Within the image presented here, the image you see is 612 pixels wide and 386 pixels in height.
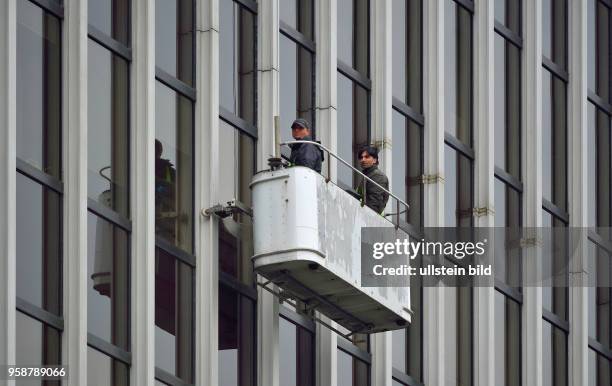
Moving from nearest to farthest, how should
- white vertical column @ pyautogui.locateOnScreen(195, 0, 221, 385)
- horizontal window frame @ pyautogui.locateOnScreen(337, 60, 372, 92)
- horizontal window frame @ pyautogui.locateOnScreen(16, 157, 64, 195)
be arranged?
horizontal window frame @ pyautogui.locateOnScreen(16, 157, 64, 195)
white vertical column @ pyautogui.locateOnScreen(195, 0, 221, 385)
horizontal window frame @ pyautogui.locateOnScreen(337, 60, 372, 92)

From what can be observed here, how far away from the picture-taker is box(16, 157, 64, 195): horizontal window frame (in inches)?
1398

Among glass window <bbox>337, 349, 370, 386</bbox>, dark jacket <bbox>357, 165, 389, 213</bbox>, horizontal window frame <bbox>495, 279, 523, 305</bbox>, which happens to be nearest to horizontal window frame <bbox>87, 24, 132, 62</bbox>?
dark jacket <bbox>357, 165, 389, 213</bbox>

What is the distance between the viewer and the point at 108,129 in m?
37.2

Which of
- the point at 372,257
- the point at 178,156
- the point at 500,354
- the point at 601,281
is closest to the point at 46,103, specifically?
the point at 178,156

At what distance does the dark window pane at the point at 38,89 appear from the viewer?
3584 centimetres

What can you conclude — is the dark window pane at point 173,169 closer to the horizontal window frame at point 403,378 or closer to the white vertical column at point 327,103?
the white vertical column at point 327,103

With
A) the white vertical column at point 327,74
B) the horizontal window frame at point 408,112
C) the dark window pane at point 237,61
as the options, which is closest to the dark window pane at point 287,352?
the white vertical column at point 327,74

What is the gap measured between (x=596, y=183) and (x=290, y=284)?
52.5ft

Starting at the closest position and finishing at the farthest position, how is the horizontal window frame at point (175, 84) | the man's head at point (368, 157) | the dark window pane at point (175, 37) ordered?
the horizontal window frame at point (175, 84) < the dark window pane at point (175, 37) < the man's head at point (368, 157)

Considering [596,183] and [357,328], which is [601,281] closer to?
[596,183]

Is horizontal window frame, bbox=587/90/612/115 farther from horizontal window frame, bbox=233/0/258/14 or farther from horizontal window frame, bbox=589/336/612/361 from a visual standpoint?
horizontal window frame, bbox=233/0/258/14

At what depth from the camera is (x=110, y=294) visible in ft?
120

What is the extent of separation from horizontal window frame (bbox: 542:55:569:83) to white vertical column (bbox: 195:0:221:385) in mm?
13018

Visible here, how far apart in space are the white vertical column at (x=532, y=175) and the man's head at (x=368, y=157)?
9436 millimetres
